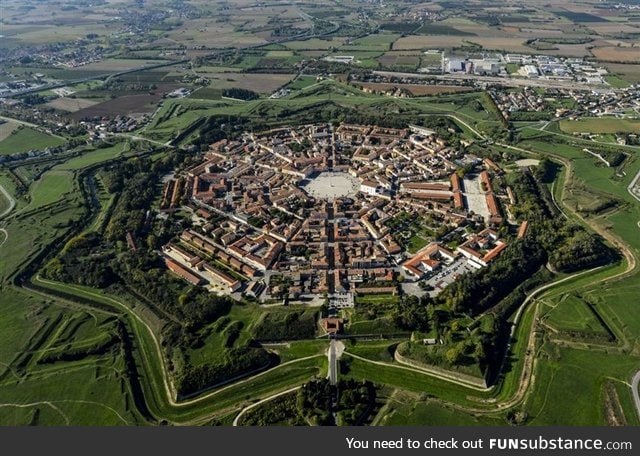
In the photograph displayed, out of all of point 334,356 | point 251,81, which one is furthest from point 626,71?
point 334,356

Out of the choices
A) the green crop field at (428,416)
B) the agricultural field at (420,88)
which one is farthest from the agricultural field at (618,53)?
the green crop field at (428,416)

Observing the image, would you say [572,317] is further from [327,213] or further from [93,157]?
[93,157]

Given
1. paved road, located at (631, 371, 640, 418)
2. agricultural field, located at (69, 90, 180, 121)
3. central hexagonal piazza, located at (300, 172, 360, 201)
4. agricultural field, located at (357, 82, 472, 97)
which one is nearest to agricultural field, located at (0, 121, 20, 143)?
agricultural field, located at (69, 90, 180, 121)

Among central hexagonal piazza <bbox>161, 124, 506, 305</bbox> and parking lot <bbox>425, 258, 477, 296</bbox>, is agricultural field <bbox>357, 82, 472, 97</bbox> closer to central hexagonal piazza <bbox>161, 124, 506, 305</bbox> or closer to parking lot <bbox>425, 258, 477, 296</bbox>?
central hexagonal piazza <bbox>161, 124, 506, 305</bbox>

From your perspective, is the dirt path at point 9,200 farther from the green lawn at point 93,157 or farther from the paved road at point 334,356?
the paved road at point 334,356

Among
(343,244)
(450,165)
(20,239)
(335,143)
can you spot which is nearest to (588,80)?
(450,165)
